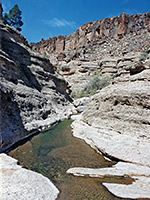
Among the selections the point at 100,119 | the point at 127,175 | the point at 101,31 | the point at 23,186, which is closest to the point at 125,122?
the point at 100,119

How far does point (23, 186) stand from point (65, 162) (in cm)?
246

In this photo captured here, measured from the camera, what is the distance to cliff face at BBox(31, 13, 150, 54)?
63.9 meters

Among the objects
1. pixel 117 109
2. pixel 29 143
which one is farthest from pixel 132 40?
pixel 29 143

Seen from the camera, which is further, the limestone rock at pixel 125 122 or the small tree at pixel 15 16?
the small tree at pixel 15 16

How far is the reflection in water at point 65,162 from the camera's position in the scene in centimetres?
372

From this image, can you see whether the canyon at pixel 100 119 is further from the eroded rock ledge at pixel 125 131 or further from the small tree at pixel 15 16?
the small tree at pixel 15 16

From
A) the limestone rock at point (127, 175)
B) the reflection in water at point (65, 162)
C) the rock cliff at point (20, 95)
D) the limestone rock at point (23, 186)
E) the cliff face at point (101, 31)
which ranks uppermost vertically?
the cliff face at point (101, 31)

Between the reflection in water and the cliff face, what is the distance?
68.6m

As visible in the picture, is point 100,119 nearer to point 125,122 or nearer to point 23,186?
point 125,122

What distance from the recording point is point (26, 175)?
13.3 feet

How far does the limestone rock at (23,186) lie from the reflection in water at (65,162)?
378 millimetres

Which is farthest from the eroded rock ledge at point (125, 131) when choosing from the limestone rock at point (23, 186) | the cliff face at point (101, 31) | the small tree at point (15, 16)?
the cliff face at point (101, 31)

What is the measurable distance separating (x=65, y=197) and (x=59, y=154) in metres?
3.02

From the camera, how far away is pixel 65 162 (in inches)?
223
